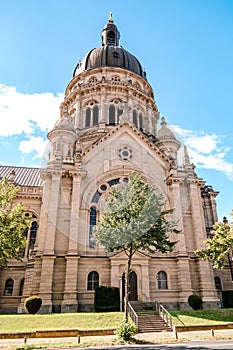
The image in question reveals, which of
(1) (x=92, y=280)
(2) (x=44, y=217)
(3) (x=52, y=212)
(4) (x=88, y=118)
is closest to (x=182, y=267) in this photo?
(1) (x=92, y=280)

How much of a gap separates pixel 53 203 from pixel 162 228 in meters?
12.3

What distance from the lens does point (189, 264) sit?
86.8 feet

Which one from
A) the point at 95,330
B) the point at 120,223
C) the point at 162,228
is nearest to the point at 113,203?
the point at 120,223

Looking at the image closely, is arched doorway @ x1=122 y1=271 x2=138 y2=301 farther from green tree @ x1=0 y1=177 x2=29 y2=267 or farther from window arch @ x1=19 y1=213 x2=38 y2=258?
window arch @ x1=19 y1=213 x2=38 y2=258

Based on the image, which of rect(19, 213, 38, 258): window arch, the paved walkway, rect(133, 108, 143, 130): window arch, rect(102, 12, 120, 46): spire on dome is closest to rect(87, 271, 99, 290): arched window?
rect(19, 213, 38, 258): window arch

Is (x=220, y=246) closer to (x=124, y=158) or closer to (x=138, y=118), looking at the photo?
(x=124, y=158)

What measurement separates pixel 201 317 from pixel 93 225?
1268 centimetres

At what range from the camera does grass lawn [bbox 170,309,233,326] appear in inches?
708

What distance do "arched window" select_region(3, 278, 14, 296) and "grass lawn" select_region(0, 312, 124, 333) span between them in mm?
10272

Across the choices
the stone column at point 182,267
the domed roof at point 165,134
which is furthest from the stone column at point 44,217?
the domed roof at point 165,134

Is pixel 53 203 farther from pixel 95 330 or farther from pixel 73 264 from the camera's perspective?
pixel 95 330

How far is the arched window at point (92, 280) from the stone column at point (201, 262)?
9.95 meters

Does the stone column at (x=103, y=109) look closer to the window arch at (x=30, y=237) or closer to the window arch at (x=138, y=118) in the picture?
the window arch at (x=138, y=118)

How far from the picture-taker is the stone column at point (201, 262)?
24.8m
